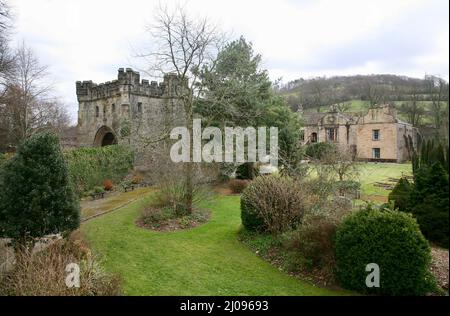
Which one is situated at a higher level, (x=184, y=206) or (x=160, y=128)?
(x=160, y=128)

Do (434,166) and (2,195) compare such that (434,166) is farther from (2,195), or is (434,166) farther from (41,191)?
(2,195)

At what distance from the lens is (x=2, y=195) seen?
670 centimetres

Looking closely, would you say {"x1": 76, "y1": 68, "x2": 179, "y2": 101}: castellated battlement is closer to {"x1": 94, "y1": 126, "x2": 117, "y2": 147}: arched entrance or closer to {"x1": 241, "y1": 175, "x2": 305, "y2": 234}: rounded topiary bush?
{"x1": 94, "y1": 126, "x2": 117, "y2": 147}: arched entrance

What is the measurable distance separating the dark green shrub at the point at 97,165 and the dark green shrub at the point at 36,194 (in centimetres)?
795

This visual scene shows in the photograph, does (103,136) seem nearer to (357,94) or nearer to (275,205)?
(275,205)

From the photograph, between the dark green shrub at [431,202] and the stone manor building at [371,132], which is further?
the stone manor building at [371,132]

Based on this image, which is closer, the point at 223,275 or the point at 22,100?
the point at 223,275

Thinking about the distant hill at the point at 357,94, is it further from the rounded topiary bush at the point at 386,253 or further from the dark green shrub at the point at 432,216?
the rounded topiary bush at the point at 386,253

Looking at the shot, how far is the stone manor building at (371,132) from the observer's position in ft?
117

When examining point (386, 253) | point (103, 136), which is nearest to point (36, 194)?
point (386, 253)

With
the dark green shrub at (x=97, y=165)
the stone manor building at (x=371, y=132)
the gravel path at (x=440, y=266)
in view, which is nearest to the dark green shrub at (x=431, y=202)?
the gravel path at (x=440, y=266)

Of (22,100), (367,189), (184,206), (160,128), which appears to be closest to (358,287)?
(184,206)

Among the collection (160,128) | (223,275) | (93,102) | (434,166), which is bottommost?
(223,275)

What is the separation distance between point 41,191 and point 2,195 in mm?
861
